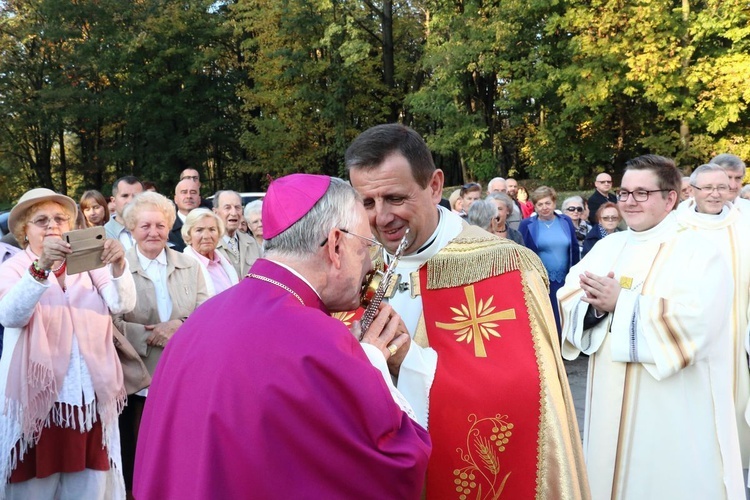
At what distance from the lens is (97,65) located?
28.8 meters

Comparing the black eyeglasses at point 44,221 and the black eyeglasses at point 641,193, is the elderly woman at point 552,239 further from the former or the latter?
the black eyeglasses at point 44,221

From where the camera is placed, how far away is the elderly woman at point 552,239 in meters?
8.48

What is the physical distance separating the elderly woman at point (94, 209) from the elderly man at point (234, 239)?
1.15 meters

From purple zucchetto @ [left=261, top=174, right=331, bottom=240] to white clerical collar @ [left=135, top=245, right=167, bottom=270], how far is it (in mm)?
3000

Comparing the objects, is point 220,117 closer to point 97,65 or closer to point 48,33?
point 97,65

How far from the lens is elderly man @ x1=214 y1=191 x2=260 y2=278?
6.29 m

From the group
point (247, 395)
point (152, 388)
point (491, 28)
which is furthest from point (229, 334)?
point (491, 28)

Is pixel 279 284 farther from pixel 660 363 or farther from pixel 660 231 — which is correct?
pixel 660 231

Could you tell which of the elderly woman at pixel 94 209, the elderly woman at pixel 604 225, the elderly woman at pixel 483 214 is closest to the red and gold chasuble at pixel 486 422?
the elderly woman at pixel 483 214

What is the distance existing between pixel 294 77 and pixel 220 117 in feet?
18.4

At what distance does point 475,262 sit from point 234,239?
398 cm

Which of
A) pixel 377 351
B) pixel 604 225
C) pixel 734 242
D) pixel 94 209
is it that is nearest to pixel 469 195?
pixel 604 225

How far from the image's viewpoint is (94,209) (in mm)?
6957

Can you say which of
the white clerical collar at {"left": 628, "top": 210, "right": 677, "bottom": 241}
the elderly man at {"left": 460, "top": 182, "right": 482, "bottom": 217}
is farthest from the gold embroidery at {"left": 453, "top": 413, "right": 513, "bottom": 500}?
the elderly man at {"left": 460, "top": 182, "right": 482, "bottom": 217}
